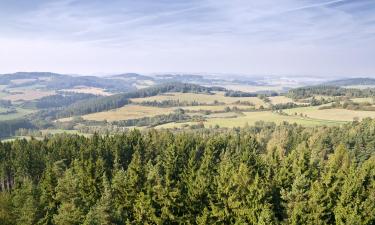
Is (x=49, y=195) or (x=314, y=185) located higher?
(x=314, y=185)

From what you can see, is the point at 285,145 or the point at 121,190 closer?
the point at 121,190

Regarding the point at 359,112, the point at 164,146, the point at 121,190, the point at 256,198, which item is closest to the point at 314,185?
the point at 256,198

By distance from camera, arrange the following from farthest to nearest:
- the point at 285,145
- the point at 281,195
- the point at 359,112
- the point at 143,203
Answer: the point at 359,112, the point at 285,145, the point at 281,195, the point at 143,203

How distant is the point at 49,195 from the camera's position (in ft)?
200

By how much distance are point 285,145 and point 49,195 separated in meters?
89.5

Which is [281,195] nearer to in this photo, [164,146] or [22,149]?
[164,146]

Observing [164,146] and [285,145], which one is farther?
[285,145]

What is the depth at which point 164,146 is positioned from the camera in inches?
4328

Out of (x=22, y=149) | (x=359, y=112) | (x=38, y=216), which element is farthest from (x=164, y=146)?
(x=359, y=112)

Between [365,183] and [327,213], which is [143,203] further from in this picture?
[365,183]

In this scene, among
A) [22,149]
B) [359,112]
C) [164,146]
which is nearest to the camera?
[22,149]

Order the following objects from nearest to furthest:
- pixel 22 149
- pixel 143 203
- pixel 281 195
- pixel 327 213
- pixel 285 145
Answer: pixel 327 213
pixel 143 203
pixel 281 195
pixel 22 149
pixel 285 145

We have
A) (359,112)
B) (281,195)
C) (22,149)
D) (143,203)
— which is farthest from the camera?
(359,112)

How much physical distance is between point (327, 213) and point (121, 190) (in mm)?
31114
